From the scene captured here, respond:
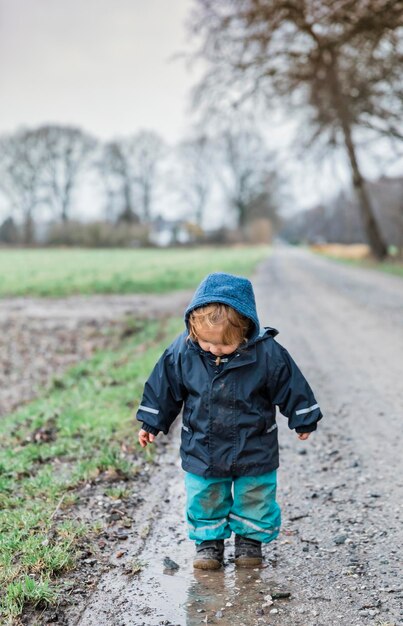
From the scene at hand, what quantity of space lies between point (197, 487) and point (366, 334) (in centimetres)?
686

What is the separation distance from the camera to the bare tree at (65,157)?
199 ft

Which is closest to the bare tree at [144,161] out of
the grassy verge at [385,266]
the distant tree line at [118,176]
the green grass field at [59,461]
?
the distant tree line at [118,176]

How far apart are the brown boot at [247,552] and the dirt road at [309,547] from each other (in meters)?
0.05

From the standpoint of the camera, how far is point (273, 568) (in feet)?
10.4

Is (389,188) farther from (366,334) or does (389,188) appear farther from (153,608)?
(153,608)

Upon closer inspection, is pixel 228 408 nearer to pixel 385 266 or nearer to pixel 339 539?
pixel 339 539

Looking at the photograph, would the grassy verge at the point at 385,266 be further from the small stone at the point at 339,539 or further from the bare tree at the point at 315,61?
the small stone at the point at 339,539

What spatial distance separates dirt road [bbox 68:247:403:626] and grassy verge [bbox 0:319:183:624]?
0.26 meters

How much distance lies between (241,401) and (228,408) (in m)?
0.08

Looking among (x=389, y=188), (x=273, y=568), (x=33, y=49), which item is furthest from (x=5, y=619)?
(x=389, y=188)

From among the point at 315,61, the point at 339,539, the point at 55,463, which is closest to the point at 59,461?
the point at 55,463

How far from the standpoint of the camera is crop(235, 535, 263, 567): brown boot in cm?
320

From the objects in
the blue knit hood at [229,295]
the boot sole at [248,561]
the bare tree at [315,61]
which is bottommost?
the boot sole at [248,561]

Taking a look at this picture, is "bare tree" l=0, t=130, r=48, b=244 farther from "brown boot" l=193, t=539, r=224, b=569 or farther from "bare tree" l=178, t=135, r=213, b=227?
"brown boot" l=193, t=539, r=224, b=569
